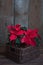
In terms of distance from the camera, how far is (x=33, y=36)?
4.08 feet

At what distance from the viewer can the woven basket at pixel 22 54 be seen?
46.2 inches

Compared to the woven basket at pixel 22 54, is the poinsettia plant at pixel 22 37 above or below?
above

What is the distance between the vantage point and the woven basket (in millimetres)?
1174

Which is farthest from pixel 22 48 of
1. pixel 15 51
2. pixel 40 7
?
pixel 40 7

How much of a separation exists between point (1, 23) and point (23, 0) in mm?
A: 255

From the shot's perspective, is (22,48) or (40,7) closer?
(22,48)

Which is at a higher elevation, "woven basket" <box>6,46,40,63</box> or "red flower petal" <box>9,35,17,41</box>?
"red flower petal" <box>9,35,17,41</box>

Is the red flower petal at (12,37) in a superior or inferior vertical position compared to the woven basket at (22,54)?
superior

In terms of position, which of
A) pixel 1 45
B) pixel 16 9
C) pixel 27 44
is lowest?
pixel 1 45

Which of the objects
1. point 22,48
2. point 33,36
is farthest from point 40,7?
point 22,48

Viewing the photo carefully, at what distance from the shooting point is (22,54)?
1.17 metres

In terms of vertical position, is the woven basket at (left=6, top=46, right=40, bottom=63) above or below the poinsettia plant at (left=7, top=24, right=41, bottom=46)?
below

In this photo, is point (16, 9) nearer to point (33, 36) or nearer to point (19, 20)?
point (19, 20)

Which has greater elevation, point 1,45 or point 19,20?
point 19,20
